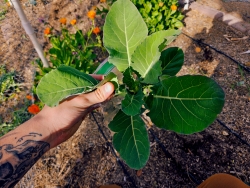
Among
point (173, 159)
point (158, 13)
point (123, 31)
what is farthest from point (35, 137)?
point (158, 13)

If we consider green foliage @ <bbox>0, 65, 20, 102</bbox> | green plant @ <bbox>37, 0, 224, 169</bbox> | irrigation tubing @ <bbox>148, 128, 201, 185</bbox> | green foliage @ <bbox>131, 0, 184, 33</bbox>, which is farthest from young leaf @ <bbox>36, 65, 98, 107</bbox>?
green foliage @ <bbox>0, 65, 20, 102</bbox>

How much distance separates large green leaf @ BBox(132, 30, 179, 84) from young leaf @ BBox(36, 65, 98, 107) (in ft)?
0.78

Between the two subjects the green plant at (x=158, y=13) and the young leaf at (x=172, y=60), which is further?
the green plant at (x=158, y=13)

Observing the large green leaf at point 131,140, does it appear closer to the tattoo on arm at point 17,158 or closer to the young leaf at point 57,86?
the young leaf at point 57,86

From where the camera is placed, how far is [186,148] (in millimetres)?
1755

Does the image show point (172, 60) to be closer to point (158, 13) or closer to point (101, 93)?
point (101, 93)

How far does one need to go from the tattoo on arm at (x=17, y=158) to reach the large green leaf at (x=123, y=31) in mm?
632

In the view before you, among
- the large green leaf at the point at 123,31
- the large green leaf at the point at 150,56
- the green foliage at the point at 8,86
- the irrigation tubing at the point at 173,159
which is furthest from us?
the green foliage at the point at 8,86

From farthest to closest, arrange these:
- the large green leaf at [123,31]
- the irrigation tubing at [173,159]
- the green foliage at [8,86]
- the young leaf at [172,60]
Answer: the green foliage at [8,86], the irrigation tubing at [173,159], the young leaf at [172,60], the large green leaf at [123,31]

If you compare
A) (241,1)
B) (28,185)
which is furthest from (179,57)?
(241,1)

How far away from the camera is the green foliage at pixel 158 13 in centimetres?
236

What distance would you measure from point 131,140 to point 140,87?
8.9 inches

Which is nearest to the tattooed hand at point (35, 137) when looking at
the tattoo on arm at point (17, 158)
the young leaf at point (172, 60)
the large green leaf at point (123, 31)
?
the tattoo on arm at point (17, 158)

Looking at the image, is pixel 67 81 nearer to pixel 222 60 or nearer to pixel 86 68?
pixel 86 68
